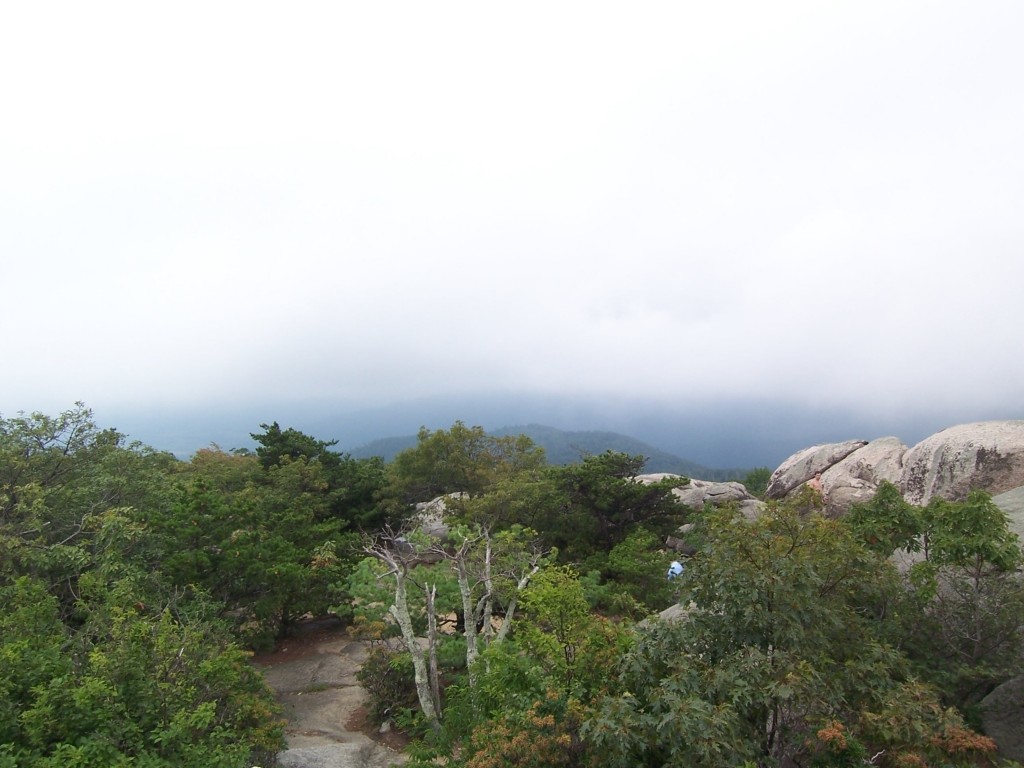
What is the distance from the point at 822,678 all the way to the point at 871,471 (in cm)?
2074

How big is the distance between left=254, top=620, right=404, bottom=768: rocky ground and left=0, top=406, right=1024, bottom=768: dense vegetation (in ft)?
1.89

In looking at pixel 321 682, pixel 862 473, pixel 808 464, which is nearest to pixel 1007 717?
pixel 321 682

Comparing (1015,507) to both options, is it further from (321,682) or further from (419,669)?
(321,682)

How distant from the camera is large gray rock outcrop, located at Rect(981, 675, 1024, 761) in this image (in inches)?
256

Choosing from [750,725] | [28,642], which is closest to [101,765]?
[28,642]

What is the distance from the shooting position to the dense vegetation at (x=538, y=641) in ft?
16.6

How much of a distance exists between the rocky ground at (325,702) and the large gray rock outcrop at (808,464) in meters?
20.2

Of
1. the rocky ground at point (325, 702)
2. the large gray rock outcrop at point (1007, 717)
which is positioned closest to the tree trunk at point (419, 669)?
the rocky ground at point (325, 702)

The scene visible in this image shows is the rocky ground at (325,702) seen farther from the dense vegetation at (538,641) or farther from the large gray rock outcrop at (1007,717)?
the large gray rock outcrop at (1007,717)

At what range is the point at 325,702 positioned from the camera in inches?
482

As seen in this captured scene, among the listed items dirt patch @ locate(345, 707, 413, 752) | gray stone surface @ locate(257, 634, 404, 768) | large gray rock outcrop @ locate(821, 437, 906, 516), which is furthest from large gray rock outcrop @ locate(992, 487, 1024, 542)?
gray stone surface @ locate(257, 634, 404, 768)

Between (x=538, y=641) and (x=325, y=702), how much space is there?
776 centimetres

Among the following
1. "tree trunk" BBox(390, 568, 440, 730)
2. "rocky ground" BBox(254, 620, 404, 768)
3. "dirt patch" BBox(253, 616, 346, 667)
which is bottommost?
"dirt patch" BBox(253, 616, 346, 667)

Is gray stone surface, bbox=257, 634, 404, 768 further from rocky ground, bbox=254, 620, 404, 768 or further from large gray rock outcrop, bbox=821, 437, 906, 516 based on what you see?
large gray rock outcrop, bbox=821, 437, 906, 516
